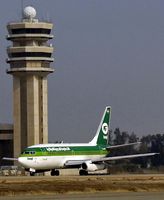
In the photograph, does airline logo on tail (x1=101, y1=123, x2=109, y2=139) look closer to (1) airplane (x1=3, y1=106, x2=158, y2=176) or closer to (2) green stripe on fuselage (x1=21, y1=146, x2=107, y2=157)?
(1) airplane (x1=3, y1=106, x2=158, y2=176)

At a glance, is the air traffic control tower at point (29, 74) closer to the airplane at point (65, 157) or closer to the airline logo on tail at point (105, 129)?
the airline logo on tail at point (105, 129)

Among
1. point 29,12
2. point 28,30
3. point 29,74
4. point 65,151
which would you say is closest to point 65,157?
point 65,151

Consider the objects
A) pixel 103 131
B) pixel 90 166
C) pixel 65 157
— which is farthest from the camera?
pixel 103 131

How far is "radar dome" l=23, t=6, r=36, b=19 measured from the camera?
6993 inches

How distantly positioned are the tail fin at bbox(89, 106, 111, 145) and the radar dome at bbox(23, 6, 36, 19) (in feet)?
225

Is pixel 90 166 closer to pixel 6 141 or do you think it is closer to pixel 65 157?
pixel 65 157

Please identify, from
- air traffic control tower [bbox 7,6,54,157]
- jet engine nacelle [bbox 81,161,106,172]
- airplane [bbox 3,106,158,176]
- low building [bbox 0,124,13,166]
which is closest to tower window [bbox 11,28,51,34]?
air traffic control tower [bbox 7,6,54,157]

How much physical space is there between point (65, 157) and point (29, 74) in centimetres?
7335

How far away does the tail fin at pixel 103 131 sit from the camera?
10894cm

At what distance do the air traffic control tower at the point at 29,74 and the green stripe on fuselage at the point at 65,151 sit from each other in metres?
68.1

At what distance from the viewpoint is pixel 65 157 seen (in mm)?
101688

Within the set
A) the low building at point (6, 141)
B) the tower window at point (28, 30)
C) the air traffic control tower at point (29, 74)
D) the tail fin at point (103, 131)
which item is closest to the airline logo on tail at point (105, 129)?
the tail fin at point (103, 131)

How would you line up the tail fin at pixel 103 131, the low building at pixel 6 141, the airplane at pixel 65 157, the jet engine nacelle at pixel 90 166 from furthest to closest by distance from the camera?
the low building at pixel 6 141, the tail fin at pixel 103 131, the jet engine nacelle at pixel 90 166, the airplane at pixel 65 157

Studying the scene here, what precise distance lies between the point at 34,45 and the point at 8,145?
26975 mm
